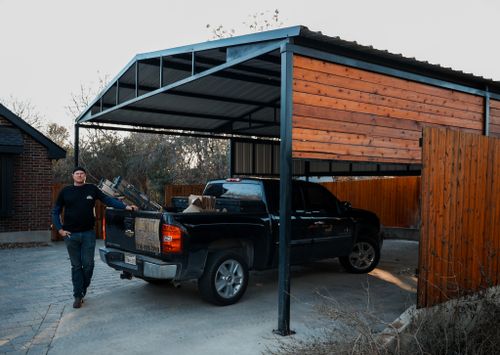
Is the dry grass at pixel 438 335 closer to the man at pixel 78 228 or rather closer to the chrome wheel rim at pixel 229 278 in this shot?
the chrome wheel rim at pixel 229 278

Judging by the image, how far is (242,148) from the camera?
14.4 meters

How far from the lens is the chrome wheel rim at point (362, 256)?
923 cm

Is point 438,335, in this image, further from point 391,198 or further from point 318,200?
point 391,198

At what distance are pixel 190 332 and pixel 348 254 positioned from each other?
4243 millimetres

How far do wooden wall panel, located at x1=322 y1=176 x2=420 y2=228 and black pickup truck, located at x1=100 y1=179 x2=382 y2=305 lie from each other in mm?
7756

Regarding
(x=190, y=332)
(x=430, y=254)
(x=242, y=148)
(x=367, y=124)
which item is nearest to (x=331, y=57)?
(x=367, y=124)

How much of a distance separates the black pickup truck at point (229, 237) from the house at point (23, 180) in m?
7.72

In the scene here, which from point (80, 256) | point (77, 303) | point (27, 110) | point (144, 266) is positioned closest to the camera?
point (144, 266)

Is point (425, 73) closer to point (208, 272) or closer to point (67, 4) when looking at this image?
point (208, 272)

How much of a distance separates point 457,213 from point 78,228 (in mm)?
5147

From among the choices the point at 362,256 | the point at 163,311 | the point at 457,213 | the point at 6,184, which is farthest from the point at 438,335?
the point at 6,184

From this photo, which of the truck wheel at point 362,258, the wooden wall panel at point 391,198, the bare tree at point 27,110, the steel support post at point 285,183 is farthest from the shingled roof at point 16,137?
the bare tree at point 27,110

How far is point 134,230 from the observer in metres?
6.78

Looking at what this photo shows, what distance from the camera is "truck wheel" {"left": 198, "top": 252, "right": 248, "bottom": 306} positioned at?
262 inches
